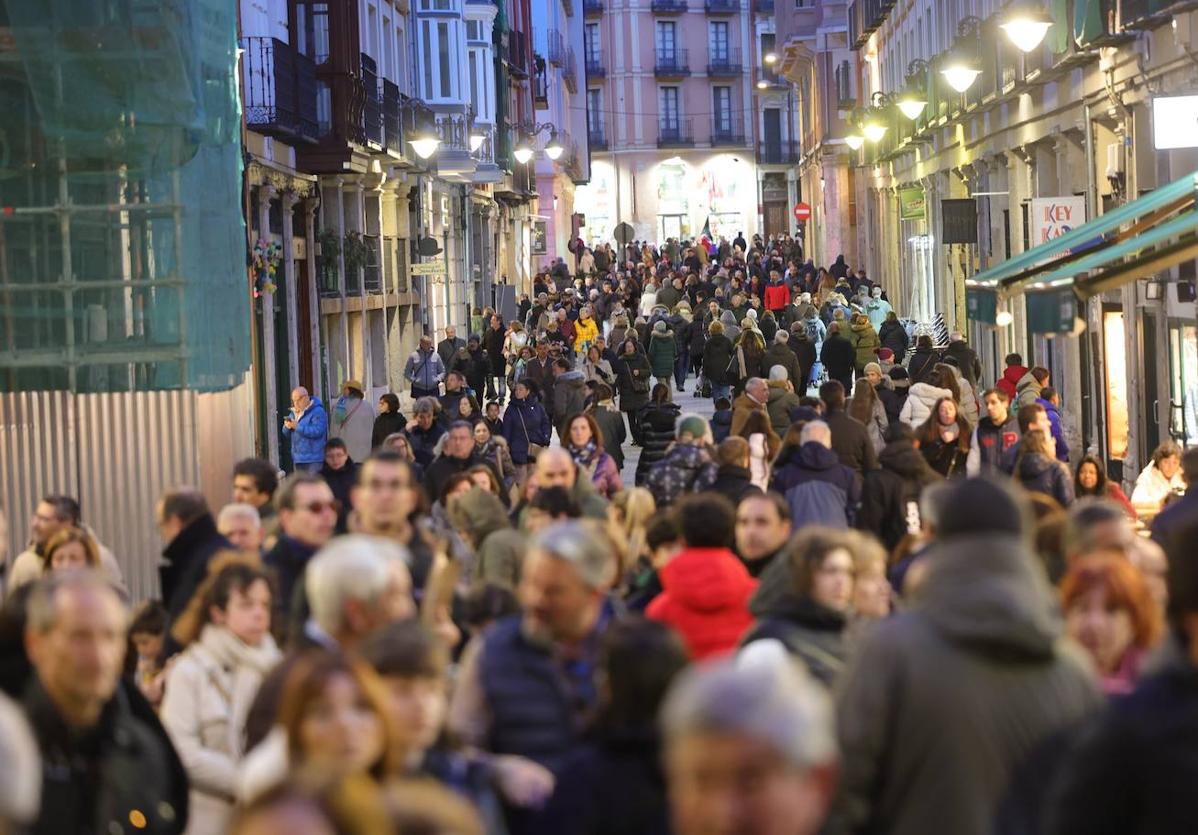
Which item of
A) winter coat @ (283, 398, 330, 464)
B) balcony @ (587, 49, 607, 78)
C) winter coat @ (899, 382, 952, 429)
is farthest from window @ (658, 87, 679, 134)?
winter coat @ (899, 382, 952, 429)

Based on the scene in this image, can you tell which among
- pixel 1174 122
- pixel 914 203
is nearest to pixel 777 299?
pixel 914 203

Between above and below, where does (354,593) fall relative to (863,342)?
below

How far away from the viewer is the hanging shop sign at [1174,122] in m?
18.7

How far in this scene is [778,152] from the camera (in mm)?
98125

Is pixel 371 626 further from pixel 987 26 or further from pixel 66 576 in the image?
pixel 987 26

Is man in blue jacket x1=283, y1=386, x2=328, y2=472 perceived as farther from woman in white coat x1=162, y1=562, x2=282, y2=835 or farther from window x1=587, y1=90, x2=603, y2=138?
window x1=587, y1=90, x2=603, y2=138

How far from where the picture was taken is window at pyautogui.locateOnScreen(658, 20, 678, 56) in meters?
101

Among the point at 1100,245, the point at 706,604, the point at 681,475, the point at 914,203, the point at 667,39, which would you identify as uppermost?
the point at 667,39

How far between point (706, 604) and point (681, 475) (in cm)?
545

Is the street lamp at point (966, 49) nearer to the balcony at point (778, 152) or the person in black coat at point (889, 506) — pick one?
the person in black coat at point (889, 506)

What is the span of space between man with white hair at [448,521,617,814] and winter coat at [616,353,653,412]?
78.3 feet

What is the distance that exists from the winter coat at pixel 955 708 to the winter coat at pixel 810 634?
49.5 inches

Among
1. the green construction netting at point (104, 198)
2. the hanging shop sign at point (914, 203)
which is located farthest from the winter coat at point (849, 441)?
the hanging shop sign at point (914, 203)

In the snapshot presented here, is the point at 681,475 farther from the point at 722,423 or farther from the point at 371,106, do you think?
the point at 371,106
